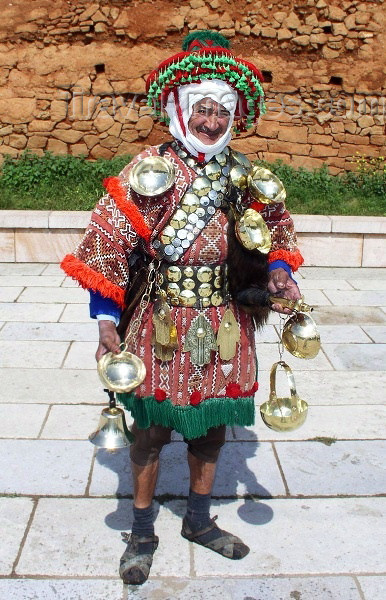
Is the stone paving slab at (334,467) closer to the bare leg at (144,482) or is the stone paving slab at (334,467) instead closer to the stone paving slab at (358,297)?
the bare leg at (144,482)

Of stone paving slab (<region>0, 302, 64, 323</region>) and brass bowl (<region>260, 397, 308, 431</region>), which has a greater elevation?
brass bowl (<region>260, 397, 308, 431</region>)

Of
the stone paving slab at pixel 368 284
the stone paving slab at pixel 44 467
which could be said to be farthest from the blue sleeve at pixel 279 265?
the stone paving slab at pixel 368 284

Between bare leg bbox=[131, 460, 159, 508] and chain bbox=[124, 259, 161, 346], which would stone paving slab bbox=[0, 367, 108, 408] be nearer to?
bare leg bbox=[131, 460, 159, 508]

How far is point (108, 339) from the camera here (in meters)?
2.28

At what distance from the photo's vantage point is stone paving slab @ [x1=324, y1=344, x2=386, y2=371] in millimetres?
4465

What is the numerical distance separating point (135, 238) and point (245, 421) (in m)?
0.79

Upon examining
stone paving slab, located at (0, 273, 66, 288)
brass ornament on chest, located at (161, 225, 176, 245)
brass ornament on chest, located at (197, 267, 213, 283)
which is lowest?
stone paving slab, located at (0, 273, 66, 288)

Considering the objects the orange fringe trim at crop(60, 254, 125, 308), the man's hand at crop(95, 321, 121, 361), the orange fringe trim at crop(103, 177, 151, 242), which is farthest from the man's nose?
the man's hand at crop(95, 321, 121, 361)

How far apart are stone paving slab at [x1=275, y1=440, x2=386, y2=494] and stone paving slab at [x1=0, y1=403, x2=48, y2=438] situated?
4.22ft

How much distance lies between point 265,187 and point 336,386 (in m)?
2.14

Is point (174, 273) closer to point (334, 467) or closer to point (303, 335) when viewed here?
point (303, 335)

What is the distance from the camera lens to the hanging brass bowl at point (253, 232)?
2.27m

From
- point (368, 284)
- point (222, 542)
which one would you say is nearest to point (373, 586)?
point (222, 542)

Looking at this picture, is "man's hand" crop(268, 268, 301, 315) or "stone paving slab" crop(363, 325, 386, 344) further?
"stone paving slab" crop(363, 325, 386, 344)
